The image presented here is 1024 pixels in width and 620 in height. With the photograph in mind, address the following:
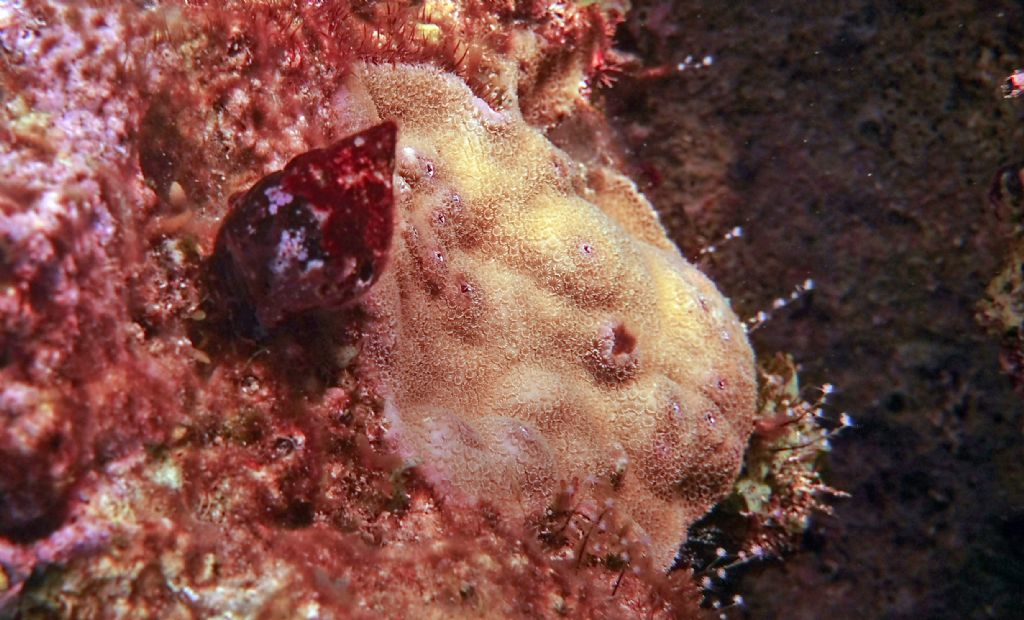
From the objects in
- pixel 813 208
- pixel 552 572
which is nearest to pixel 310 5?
pixel 552 572

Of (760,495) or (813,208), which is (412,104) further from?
(760,495)

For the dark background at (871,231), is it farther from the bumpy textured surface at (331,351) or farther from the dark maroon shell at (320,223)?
the dark maroon shell at (320,223)

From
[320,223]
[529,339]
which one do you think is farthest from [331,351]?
[529,339]

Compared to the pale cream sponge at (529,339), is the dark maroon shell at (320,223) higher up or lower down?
higher up

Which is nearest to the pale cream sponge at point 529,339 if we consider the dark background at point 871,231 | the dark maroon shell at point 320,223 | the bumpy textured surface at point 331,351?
the bumpy textured surface at point 331,351

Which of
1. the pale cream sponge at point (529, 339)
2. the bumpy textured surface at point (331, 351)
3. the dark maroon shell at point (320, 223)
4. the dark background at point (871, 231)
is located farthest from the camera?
the dark background at point (871, 231)

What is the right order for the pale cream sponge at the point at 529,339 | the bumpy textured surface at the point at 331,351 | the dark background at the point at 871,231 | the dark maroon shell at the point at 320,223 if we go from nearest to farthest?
1. the bumpy textured surface at the point at 331,351
2. the dark maroon shell at the point at 320,223
3. the pale cream sponge at the point at 529,339
4. the dark background at the point at 871,231

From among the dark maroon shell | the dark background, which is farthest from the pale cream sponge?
the dark background
